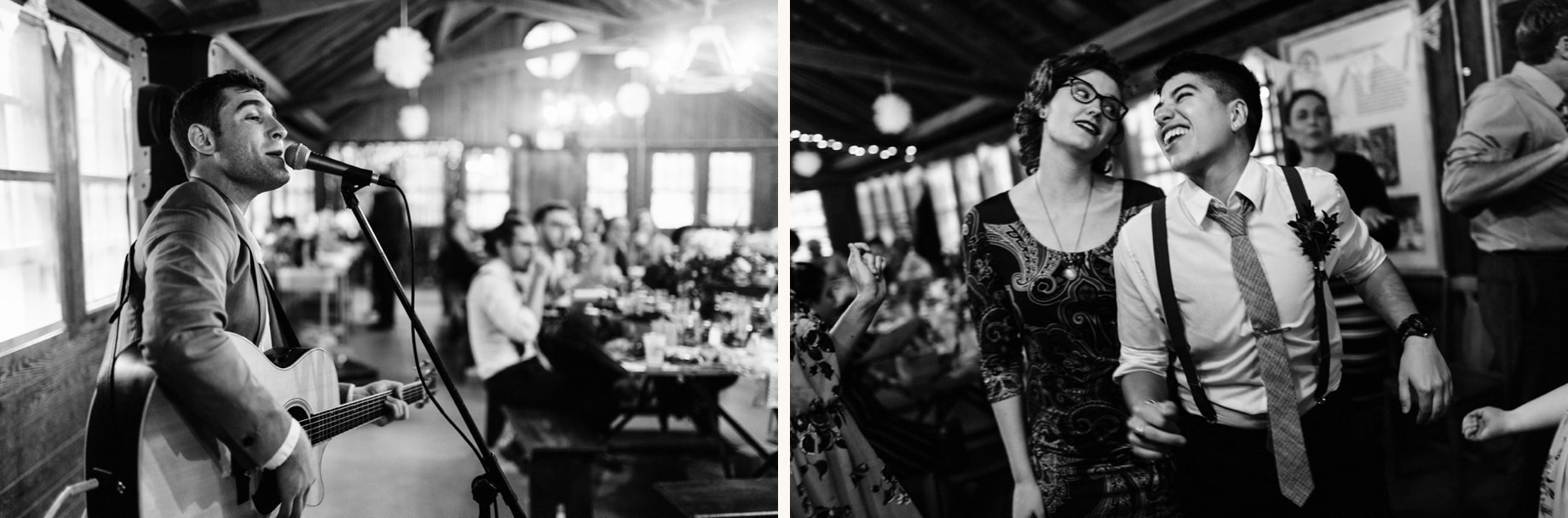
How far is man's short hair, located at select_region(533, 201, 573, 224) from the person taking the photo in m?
2.81

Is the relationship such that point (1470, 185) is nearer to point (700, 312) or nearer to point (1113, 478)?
point (1113, 478)

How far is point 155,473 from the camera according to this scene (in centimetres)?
197

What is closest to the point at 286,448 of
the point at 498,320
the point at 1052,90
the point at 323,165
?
the point at 323,165

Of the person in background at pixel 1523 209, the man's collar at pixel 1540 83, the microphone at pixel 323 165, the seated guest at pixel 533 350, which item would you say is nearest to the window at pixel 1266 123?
the person in background at pixel 1523 209

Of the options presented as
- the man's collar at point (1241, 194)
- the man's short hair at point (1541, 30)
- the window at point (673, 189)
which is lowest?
the man's collar at point (1241, 194)

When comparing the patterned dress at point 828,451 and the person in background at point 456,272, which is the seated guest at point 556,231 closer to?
the person in background at point 456,272

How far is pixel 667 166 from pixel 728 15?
0.56 metres

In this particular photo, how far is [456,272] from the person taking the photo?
277 centimetres

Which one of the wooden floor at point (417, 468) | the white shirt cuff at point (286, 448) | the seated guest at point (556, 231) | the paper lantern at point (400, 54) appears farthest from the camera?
the seated guest at point (556, 231)

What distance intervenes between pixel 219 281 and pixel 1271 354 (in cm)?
214

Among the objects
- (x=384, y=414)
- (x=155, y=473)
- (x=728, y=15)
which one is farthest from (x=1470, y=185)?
(x=155, y=473)

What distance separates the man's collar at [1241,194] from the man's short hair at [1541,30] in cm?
84

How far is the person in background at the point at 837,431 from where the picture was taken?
8.46 ft

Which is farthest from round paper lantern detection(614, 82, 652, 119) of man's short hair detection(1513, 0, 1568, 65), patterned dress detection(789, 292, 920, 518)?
man's short hair detection(1513, 0, 1568, 65)
